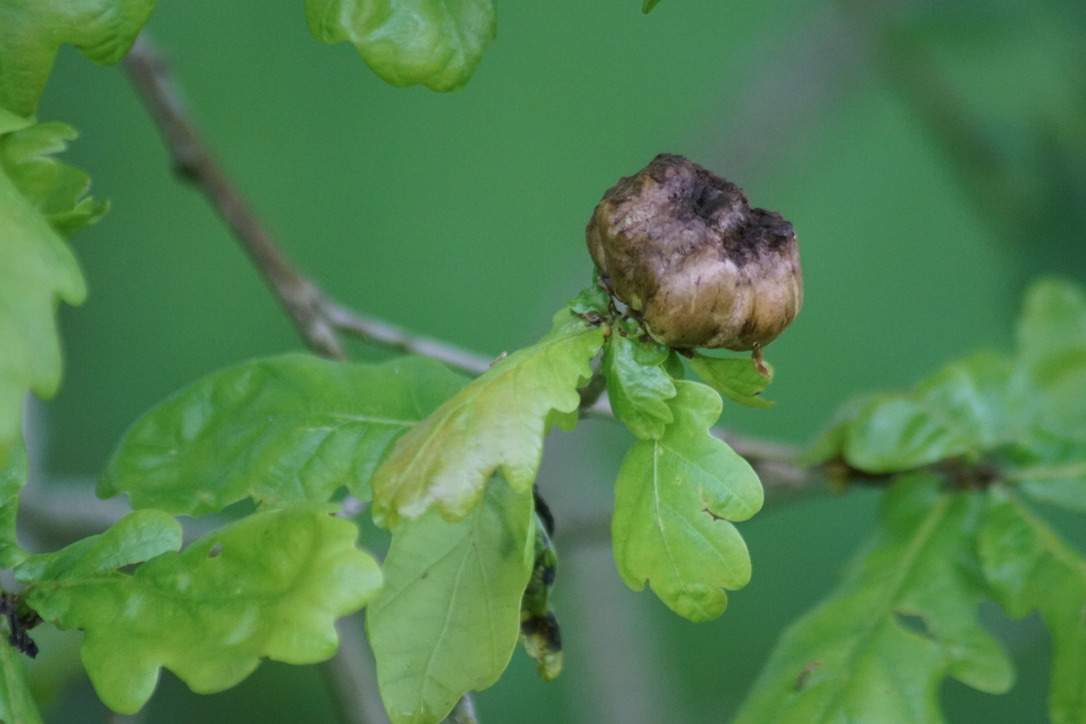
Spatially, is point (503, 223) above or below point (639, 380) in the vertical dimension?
below

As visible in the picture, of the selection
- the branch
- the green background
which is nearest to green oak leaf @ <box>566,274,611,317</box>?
the branch

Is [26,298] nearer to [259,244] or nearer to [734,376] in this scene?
[734,376]

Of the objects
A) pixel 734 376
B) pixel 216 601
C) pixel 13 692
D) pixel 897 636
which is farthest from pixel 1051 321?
pixel 13 692

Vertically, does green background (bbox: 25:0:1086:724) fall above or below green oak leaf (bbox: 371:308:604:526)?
below

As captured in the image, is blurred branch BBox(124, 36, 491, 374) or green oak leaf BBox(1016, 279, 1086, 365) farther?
green oak leaf BBox(1016, 279, 1086, 365)

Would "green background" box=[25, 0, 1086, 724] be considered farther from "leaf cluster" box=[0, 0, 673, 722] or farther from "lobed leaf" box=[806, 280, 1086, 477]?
"leaf cluster" box=[0, 0, 673, 722]

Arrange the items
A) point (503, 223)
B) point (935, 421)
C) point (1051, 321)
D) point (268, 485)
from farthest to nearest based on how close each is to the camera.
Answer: point (503, 223) → point (1051, 321) → point (935, 421) → point (268, 485)

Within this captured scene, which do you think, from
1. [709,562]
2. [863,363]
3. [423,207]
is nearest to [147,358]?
[423,207]
